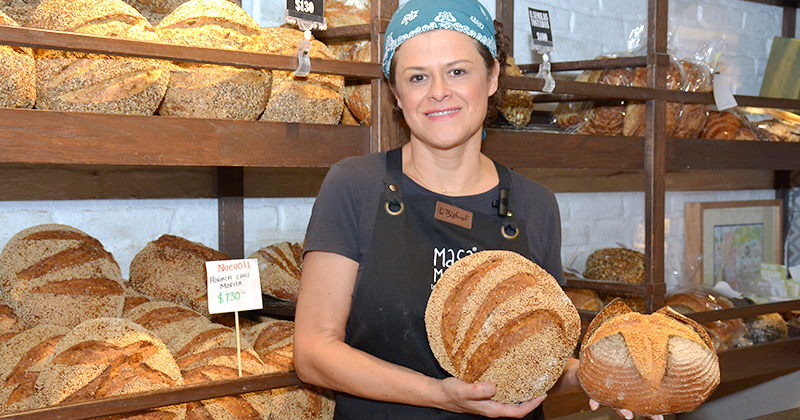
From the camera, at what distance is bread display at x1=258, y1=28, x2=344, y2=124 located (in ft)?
4.97

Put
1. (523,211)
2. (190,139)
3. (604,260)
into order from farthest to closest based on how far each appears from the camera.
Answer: (604,260), (523,211), (190,139)

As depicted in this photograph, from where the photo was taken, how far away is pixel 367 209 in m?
1.35

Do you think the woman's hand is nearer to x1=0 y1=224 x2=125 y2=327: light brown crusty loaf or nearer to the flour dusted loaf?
the flour dusted loaf

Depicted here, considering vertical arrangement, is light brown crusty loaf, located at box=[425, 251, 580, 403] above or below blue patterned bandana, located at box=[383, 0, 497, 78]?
below

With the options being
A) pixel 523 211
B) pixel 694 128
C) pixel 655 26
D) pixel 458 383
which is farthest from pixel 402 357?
pixel 694 128

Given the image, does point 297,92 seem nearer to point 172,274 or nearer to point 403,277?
point 403,277

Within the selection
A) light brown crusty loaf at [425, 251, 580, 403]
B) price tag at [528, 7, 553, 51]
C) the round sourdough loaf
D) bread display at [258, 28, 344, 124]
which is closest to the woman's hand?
light brown crusty loaf at [425, 251, 580, 403]

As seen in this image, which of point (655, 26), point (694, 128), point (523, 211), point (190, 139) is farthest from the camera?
point (694, 128)

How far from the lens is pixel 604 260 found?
2.61m

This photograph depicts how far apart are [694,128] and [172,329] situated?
1.87 m

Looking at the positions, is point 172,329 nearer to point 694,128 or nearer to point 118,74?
point 118,74

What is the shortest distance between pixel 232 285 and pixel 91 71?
1.68ft

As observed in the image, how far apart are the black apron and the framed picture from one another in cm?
213

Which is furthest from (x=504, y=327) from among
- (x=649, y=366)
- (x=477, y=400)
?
(x=649, y=366)
